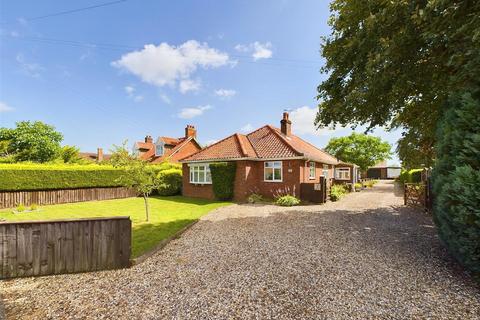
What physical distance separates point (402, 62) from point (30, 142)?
44833mm

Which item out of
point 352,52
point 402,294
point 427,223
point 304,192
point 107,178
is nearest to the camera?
point 402,294

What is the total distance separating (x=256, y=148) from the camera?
61.4 ft

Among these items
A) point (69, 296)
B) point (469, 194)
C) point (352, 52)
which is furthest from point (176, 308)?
point (352, 52)

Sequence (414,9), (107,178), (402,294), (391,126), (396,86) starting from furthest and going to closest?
(107,178)
(391,126)
(396,86)
(414,9)
(402,294)

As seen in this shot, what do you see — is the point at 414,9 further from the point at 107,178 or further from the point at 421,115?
the point at 107,178

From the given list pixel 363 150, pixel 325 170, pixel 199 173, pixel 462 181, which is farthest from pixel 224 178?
pixel 363 150

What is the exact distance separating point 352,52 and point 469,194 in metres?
6.45

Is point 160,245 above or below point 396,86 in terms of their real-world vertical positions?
below

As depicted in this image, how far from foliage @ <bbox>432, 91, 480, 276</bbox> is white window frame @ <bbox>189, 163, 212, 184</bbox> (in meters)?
14.8

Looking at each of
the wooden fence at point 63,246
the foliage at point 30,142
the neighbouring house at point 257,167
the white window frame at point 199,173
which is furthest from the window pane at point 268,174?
the foliage at point 30,142

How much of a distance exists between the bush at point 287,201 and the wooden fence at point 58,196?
38.3 ft

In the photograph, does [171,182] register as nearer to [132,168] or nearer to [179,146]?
[179,146]

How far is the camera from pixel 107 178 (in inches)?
763

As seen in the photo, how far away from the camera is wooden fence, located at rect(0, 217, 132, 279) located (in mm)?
5062
